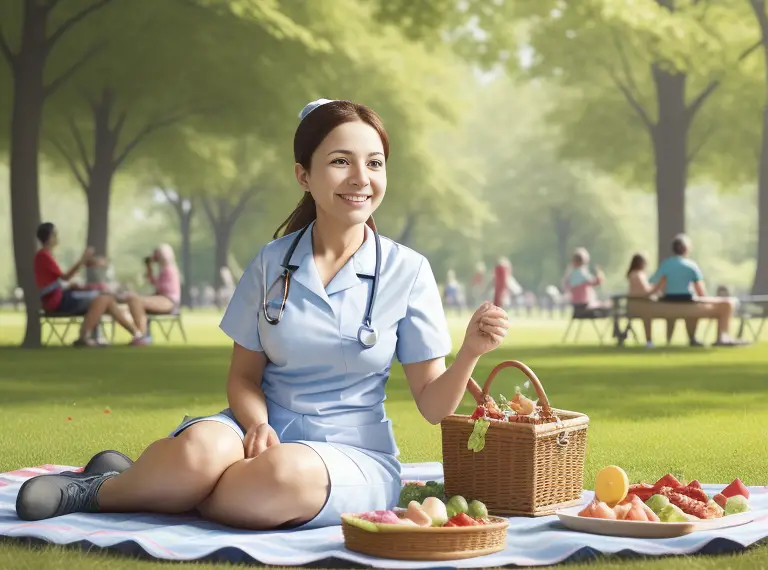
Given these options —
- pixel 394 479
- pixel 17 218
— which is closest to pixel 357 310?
pixel 394 479

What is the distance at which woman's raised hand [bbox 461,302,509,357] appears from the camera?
490 cm

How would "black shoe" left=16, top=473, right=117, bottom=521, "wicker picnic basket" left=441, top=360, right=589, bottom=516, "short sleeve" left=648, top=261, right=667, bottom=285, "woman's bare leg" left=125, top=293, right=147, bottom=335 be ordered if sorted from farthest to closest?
"woman's bare leg" left=125, top=293, right=147, bottom=335 → "short sleeve" left=648, top=261, right=667, bottom=285 → "wicker picnic basket" left=441, top=360, right=589, bottom=516 → "black shoe" left=16, top=473, right=117, bottom=521

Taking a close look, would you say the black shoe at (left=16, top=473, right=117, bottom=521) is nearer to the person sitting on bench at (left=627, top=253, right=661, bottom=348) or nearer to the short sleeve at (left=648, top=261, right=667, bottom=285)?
the short sleeve at (left=648, top=261, right=667, bottom=285)

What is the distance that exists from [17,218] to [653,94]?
67.1ft

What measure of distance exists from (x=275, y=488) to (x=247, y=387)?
533 mm

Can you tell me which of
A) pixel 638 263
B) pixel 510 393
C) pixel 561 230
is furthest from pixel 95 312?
pixel 561 230

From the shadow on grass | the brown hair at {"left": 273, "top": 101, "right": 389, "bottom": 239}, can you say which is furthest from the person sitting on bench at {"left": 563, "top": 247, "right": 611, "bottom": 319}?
the brown hair at {"left": 273, "top": 101, "right": 389, "bottom": 239}

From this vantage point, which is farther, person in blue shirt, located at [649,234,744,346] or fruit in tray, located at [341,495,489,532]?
person in blue shirt, located at [649,234,744,346]

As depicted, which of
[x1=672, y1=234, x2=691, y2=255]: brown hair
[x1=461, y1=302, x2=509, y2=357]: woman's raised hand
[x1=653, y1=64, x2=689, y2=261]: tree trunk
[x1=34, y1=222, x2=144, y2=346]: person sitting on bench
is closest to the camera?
[x1=461, y1=302, x2=509, y2=357]: woman's raised hand

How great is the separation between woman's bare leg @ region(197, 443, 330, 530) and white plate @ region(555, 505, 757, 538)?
3.20 feet

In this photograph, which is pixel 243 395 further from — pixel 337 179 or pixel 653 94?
pixel 653 94

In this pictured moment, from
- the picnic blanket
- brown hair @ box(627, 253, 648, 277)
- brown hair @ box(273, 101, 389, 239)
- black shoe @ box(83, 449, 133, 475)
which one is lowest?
the picnic blanket

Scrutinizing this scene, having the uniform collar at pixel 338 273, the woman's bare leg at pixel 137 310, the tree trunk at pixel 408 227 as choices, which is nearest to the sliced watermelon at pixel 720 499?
the uniform collar at pixel 338 273

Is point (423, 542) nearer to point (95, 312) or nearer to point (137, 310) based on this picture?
point (95, 312)
